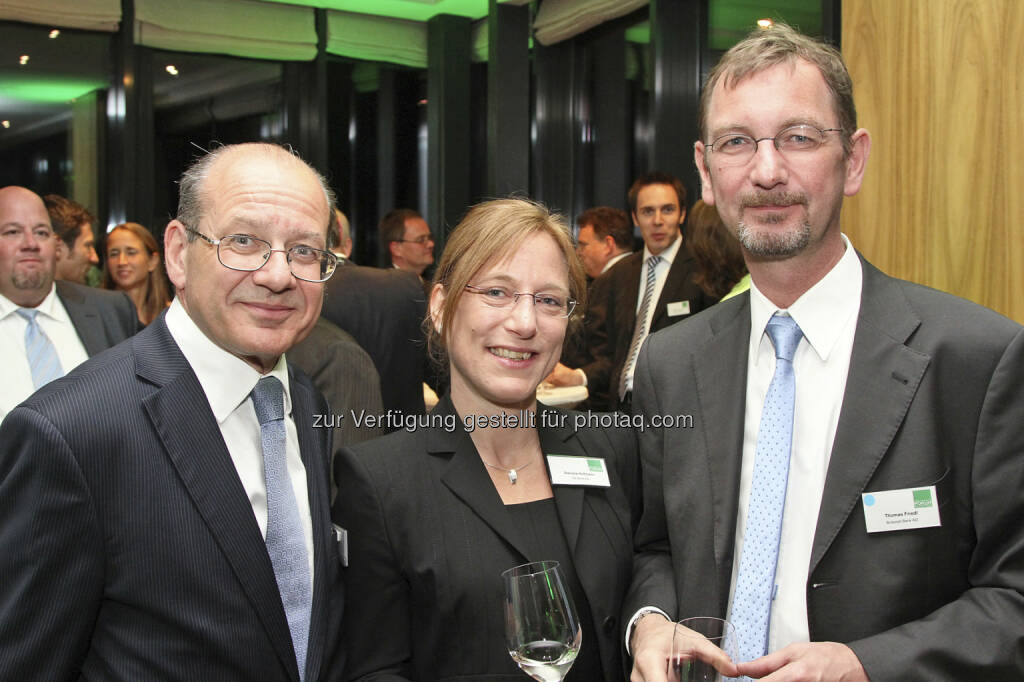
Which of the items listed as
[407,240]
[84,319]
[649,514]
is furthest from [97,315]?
[649,514]

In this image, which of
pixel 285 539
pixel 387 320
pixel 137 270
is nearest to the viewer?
pixel 285 539

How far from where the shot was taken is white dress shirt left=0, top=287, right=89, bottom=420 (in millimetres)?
3477

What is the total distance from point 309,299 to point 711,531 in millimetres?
858

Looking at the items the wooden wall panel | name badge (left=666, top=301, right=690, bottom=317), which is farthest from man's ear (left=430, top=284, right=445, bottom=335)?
name badge (left=666, top=301, right=690, bottom=317)

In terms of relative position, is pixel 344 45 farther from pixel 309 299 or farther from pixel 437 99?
pixel 309 299

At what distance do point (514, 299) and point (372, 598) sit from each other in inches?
26.1

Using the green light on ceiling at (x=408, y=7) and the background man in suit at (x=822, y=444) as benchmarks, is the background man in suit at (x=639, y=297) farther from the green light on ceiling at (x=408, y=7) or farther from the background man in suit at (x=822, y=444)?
the green light on ceiling at (x=408, y=7)

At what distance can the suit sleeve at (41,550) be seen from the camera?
4.09ft

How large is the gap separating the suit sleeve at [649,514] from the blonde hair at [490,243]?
10.5 inches

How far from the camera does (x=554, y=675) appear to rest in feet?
4.49

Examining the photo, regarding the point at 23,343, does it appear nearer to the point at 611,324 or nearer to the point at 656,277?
the point at 611,324

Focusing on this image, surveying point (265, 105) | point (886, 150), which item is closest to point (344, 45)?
point (265, 105)

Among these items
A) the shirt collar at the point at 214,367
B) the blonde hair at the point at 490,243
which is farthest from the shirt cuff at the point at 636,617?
the shirt collar at the point at 214,367

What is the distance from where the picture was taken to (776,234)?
157 cm
